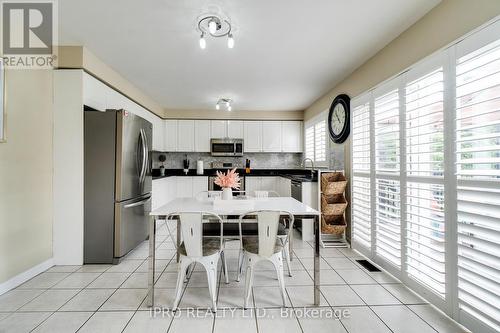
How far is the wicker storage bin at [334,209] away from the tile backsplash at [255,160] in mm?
2836

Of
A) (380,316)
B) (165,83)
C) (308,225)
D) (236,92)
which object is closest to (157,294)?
(380,316)

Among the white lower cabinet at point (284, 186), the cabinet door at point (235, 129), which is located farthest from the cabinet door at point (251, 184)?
the cabinet door at point (235, 129)

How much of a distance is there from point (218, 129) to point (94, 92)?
10.0ft

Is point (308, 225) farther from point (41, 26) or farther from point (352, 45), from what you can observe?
point (41, 26)

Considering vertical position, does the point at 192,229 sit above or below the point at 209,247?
above

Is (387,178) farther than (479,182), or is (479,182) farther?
(387,178)

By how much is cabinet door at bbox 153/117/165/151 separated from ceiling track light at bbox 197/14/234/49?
3.21 metres

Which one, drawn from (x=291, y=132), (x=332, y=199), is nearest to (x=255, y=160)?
(x=291, y=132)

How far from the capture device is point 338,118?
3.73 meters

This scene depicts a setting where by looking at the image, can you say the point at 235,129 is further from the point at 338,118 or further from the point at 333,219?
the point at 333,219

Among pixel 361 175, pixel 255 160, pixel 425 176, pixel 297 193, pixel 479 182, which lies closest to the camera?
pixel 479 182

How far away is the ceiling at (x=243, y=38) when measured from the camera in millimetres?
1963

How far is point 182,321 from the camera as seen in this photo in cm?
178

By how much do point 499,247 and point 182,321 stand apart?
2.15m
